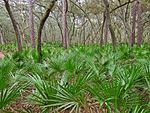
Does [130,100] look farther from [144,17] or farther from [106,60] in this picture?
[144,17]

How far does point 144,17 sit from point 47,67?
2864cm

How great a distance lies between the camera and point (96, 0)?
2619 cm

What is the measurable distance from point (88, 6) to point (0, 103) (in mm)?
23842

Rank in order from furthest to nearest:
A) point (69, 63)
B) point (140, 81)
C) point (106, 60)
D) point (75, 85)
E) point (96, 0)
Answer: point (96, 0) → point (106, 60) → point (69, 63) → point (140, 81) → point (75, 85)

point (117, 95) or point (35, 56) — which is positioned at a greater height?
point (35, 56)

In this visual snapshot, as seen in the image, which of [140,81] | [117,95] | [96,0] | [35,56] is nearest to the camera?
[117,95]

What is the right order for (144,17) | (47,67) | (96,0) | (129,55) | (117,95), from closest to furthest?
(117,95) < (47,67) < (129,55) < (96,0) < (144,17)

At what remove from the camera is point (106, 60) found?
7.88m

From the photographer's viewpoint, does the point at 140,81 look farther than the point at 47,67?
No

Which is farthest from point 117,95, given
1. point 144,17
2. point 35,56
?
point 144,17

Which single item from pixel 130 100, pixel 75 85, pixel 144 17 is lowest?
pixel 130 100

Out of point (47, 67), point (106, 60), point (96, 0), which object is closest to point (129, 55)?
point (106, 60)

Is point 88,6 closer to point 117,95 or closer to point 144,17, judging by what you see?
point 144,17

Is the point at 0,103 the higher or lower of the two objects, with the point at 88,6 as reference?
lower
